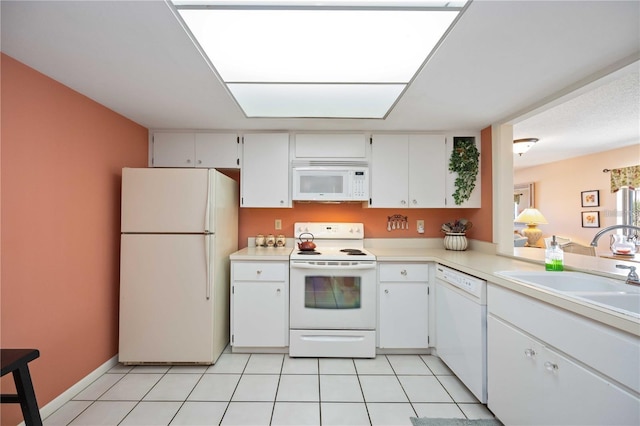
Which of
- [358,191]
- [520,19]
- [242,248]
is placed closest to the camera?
[520,19]

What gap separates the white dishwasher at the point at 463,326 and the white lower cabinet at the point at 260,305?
4.38 feet

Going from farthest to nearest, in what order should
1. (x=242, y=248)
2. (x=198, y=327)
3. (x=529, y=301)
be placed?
(x=242, y=248)
(x=198, y=327)
(x=529, y=301)

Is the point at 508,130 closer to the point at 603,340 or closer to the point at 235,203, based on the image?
the point at 603,340

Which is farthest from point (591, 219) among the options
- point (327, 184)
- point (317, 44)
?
point (317, 44)

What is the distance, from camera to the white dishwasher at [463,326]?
1.78 metres

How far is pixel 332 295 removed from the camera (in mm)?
2482

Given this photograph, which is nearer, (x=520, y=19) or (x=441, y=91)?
(x=520, y=19)

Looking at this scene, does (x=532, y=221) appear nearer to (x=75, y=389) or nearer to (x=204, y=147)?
(x=204, y=147)

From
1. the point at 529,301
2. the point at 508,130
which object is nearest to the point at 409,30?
the point at 529,301

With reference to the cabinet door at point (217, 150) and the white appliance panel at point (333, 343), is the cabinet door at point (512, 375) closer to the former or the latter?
the white appliance panel at point (333, 343)

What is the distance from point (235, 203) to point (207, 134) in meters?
0.75

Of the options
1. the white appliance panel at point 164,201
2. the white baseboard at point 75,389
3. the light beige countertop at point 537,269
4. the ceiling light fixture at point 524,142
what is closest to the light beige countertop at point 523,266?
the light beige countertop at point 537,269

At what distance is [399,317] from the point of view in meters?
2.49

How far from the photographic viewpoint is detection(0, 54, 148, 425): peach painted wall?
1.56 metres
